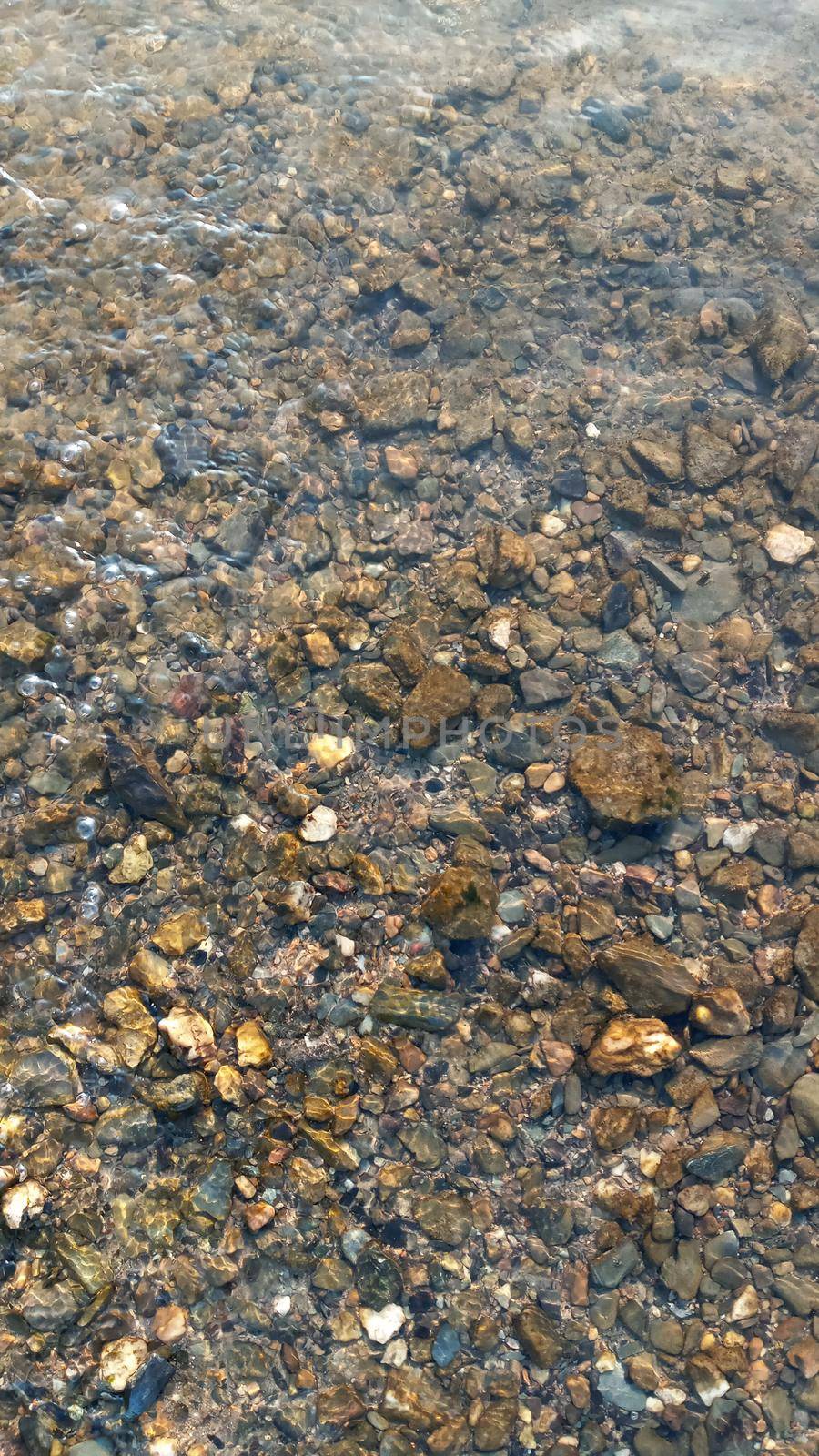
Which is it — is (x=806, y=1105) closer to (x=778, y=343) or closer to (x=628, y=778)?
(x=628, y=778)

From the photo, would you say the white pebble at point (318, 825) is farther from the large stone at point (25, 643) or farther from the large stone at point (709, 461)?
the large stone at point (709, 461)

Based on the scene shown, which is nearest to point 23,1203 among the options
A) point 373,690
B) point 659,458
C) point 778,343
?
point 373,690

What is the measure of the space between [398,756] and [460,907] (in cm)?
101

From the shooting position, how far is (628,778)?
4.98 m

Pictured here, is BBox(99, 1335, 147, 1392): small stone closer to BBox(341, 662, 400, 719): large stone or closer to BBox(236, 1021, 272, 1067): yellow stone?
BBox(236, 1021, 272, 1067): yellow stone

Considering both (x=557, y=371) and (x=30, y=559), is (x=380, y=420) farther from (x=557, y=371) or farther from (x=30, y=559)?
(x=30, y=559)

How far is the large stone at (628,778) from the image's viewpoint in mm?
4918

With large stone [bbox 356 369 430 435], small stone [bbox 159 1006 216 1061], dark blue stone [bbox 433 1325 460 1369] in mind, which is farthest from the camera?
large stone [bbox 356 369 430 435]

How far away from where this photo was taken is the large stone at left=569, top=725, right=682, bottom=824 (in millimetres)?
4918

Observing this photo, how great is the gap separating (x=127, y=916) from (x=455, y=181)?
6.54 metres

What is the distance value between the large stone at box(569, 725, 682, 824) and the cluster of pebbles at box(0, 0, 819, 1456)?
1.0 inches

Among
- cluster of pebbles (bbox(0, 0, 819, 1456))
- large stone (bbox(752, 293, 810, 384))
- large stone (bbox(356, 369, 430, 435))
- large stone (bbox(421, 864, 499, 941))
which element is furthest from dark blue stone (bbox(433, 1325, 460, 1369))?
large stone (bbox(752, 293, 810, 384))

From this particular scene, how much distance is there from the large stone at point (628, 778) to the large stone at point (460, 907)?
822mm

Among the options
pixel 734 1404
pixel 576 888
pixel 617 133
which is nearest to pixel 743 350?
pixel 617 133
